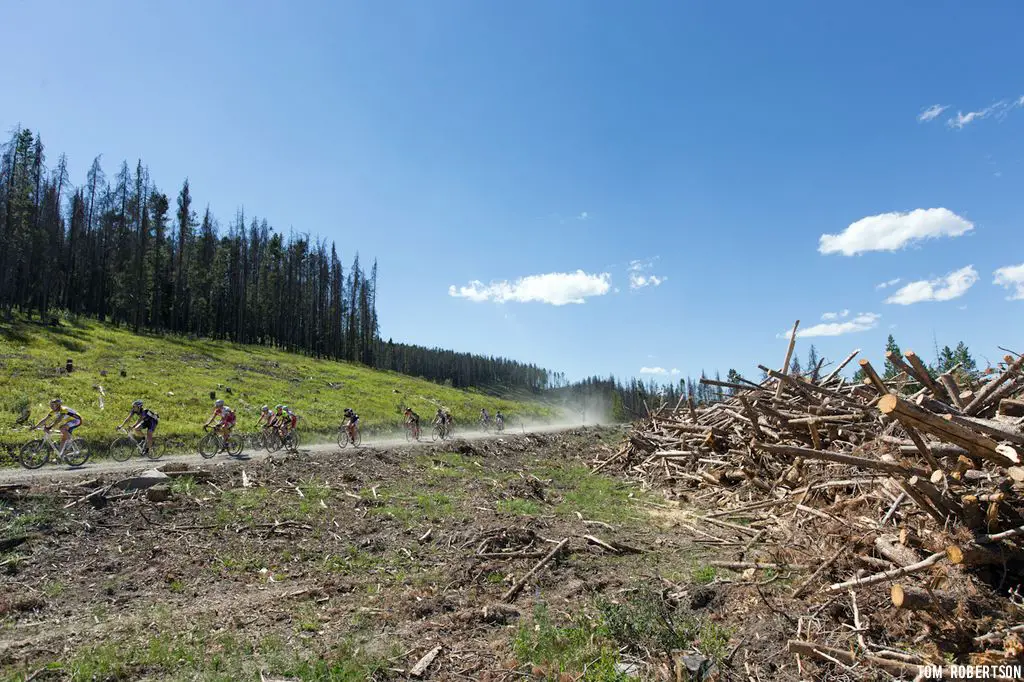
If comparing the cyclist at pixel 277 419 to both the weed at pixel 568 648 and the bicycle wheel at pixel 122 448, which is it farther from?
the weed at pixel 568 648

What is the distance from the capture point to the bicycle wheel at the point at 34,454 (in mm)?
15609

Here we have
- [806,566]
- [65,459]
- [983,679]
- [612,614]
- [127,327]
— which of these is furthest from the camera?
[127,327]

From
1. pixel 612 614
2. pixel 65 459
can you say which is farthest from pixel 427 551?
pixel 65 459

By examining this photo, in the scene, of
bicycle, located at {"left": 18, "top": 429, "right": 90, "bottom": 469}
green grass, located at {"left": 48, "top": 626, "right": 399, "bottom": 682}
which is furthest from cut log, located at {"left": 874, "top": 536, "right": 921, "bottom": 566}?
bicycle, located at {"left": 18, "top": 429, "right": 90, "bottom": 469}

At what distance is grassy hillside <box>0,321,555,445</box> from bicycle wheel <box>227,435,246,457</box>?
14.0 feet

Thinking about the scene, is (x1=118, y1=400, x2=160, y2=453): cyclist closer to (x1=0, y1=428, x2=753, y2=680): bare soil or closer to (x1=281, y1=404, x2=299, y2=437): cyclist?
(x1=281, y1=404, x2=299, y2=437): cyclist

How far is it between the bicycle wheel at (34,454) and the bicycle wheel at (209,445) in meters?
4.41

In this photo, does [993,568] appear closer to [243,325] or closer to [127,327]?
[127,327]

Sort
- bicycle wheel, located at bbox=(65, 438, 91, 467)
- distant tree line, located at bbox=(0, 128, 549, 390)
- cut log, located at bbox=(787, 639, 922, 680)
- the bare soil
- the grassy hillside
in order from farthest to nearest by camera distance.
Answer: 1. distant tree line, located at bbox=(0, 128, 549, 390)
2. the grassy hillside
3. bicycle wheel, located at bbox=(65, 438, 91, 467)
4. the bare soil
5. cut log, located at bbox=(787, 639, 922, 680)

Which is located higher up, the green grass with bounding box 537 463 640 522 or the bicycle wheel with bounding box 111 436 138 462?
the bicycle wheel with bounding box 111 436 138 462

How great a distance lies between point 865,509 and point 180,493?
46.3ft

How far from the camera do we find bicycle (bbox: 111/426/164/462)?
1820 centimetres

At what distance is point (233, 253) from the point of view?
266 feet

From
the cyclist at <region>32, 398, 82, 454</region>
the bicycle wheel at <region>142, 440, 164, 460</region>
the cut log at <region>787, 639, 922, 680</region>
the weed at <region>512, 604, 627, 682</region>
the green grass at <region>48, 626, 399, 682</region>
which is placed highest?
the cyclist at <region>32, 398, 82, 454</region>
